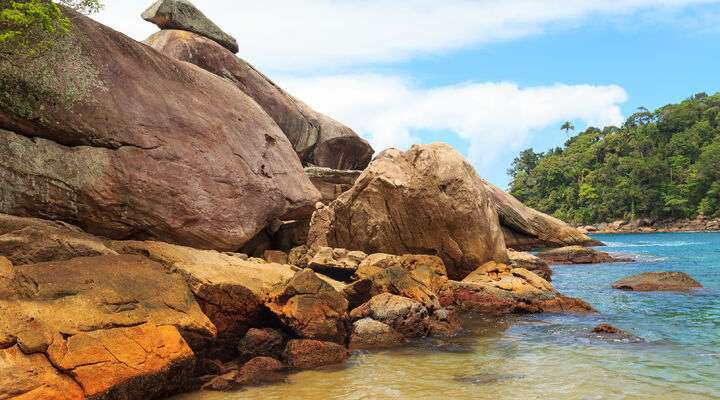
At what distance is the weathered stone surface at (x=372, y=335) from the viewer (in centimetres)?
1230

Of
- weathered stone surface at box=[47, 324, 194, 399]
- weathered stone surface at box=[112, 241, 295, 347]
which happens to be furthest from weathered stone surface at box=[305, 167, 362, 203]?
weathered stone surface at box=[47, 324, 194, 399]

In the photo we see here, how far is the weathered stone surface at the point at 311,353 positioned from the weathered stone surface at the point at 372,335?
1173mm

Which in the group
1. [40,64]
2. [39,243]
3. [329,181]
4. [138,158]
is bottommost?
[39,243]

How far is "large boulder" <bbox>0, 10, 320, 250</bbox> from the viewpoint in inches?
460

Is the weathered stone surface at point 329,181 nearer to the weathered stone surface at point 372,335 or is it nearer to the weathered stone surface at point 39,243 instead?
the weathered stone surface at point 372,335

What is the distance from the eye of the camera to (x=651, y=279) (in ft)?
72.8

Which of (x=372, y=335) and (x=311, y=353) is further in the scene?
(x=372, y=335)

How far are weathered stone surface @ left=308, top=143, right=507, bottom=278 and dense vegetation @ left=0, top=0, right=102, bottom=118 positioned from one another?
32.2 feet

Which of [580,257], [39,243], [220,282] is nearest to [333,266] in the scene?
[220,282]

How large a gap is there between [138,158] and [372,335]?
6842mm

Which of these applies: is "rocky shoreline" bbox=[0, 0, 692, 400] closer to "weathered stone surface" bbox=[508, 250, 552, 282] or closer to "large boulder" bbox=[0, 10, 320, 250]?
"large boulder" bbox=[0, 10, 320, 250]

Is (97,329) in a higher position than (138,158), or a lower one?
lower

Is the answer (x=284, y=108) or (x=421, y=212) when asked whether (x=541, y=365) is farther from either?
(x=284, y=108)

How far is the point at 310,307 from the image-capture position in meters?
11.4
